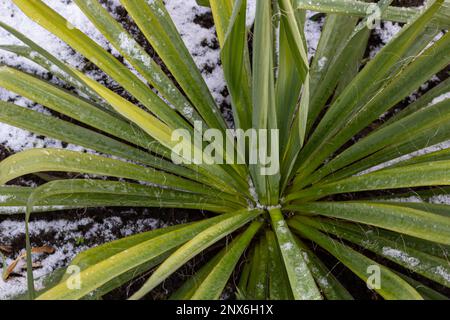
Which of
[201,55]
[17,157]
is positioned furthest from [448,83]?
[17,157]

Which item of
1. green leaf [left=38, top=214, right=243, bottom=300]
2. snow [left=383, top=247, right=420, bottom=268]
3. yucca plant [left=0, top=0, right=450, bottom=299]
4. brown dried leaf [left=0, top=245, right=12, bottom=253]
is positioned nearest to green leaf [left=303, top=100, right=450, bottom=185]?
yucca plant [left=0, top=0, right=450, bottom=299]

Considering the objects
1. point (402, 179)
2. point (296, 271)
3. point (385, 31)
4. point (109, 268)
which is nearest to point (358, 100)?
point (402, 179)

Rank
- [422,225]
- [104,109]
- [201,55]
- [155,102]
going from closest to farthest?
[422,225], [155,102], [104,109], [201,55]

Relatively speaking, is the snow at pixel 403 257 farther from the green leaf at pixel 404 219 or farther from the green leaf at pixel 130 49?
the green leaf at pixel 130 49

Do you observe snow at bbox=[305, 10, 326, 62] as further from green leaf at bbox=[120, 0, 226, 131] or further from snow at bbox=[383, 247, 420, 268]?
snow at bbox=[383, 247, 420, 268]

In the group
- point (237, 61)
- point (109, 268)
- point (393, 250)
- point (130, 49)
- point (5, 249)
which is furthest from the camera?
point (5, 249)

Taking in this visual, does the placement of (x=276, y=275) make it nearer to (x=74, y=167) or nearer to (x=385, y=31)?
(x=74, y=167)

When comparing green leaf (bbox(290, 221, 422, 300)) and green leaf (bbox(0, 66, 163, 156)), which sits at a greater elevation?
green leaf (bbox(0, 66, 163, 156))
